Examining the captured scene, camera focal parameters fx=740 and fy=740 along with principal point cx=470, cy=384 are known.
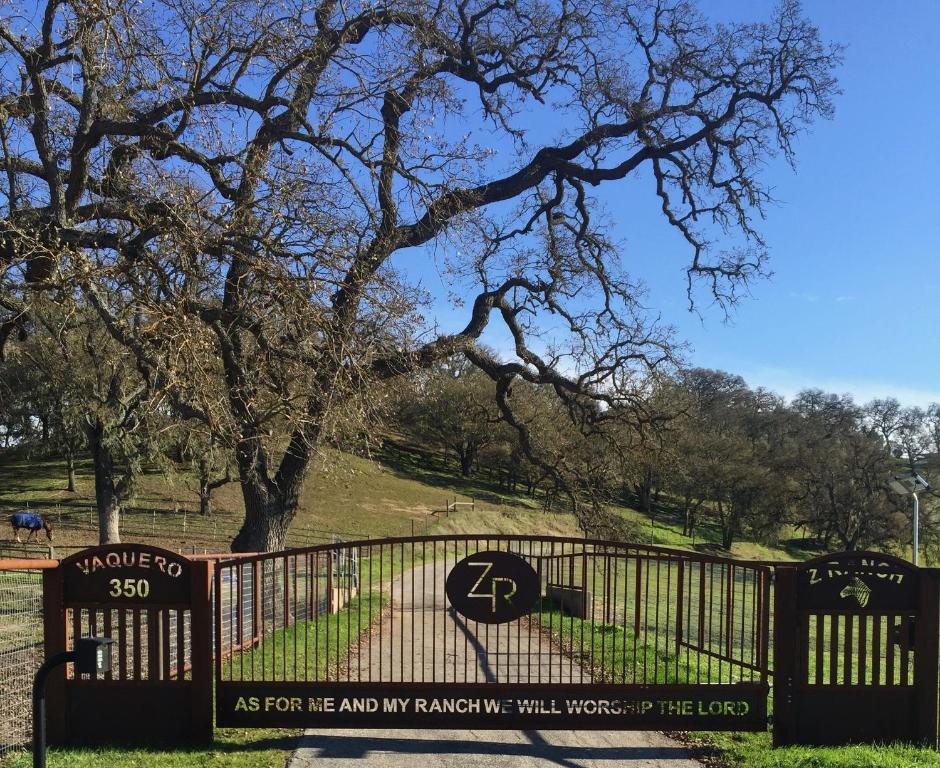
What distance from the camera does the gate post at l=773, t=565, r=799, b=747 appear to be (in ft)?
20.0

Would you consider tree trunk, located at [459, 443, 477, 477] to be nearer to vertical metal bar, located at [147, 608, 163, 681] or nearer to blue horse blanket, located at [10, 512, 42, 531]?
blue horse blanket, located at [10, 512, 42, 531]

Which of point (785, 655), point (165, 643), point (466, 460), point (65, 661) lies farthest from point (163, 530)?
point (466, 460)

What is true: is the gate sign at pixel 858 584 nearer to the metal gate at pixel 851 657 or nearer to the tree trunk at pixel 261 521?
the metal gate at pixel 851 657

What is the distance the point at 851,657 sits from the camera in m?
6.16

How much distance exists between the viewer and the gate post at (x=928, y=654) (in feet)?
20.0

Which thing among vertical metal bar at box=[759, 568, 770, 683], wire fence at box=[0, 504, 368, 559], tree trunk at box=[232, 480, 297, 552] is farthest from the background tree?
vertical metal bar at box=[759, 568, 770, 683]

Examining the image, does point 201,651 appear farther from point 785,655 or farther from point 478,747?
point 785,655

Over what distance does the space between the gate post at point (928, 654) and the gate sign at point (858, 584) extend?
0.29ft

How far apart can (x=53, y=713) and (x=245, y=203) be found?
5156 millimetres

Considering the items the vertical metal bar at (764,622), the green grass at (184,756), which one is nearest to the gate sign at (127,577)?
the green grass at (184,756)

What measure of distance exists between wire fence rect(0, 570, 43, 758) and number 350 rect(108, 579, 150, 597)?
822 mm

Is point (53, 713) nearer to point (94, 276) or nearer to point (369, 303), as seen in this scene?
point (94, 276)

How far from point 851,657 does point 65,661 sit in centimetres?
585

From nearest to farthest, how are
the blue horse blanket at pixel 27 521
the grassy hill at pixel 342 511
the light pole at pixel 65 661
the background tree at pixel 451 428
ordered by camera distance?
the light pole at pixel 65 661
the blue horse blanket at pixel 27 521
the grassy hill at pixel 342 511
the background tree at pixel 451 428
